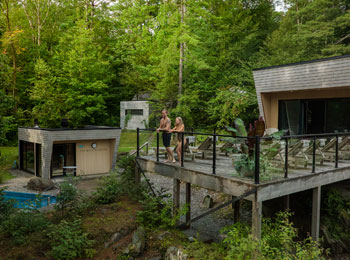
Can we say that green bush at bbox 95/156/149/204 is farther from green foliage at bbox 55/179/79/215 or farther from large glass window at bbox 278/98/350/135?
large glass window at bbox 278/98/350/135

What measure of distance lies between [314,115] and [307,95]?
3.19ft

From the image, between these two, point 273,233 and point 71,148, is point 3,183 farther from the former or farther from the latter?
point 273,233

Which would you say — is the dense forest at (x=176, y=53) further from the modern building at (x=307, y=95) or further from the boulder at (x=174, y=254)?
the boulder at (x=174, y=254)

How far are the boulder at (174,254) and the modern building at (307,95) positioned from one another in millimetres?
9130

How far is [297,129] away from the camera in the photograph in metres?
14.3

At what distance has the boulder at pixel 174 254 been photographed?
676cm

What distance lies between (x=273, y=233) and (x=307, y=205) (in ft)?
14.2

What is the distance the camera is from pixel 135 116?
1188 inches

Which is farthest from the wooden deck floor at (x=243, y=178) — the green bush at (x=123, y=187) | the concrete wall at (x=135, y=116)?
the concrete wall at (x=135, y=116)

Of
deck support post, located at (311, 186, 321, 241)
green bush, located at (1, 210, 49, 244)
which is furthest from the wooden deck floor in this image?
green bush, located at (1, 210, 49, 244)

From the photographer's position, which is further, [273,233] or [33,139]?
[33,139]

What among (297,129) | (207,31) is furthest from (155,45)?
(297,129)

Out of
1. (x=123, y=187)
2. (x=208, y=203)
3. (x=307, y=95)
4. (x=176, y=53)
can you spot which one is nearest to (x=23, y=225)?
(x=123, y=187)

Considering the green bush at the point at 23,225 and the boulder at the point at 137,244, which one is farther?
the green bush at the point at 23,225
